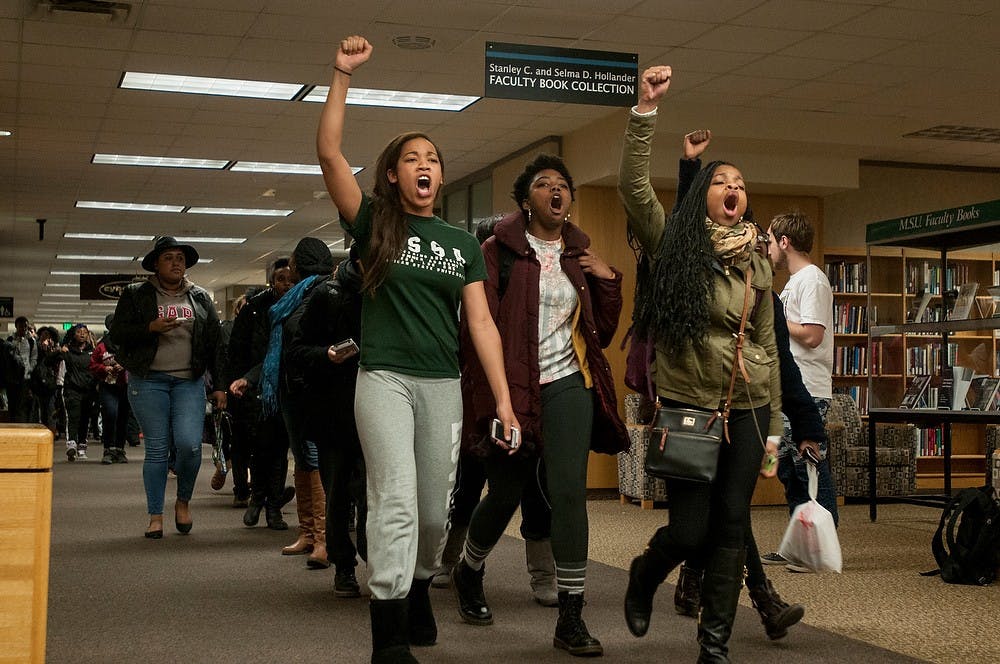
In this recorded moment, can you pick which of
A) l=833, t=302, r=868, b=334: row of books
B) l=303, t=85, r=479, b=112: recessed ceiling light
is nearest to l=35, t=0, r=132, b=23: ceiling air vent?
l=303, t=85, r=479, b=112: recessed ceiling light

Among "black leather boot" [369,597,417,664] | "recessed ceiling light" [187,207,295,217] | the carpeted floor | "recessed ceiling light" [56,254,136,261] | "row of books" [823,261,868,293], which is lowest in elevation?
the carpeted floor

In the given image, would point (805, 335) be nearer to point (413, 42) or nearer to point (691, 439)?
point (691, 439)

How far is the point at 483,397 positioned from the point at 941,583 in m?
2.75

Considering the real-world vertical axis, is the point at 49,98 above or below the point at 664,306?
above

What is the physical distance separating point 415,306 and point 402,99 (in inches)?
257

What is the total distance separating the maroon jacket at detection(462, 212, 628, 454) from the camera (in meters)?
3.72

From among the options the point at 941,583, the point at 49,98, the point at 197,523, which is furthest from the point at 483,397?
the point at 49,98

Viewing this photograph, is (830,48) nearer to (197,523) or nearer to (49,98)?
(197,523)

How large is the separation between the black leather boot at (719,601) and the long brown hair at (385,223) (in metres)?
1.23

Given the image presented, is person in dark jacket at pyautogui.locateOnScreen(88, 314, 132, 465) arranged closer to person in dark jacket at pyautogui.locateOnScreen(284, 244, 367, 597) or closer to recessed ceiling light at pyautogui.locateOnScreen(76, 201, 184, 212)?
recessed ceiling light at pyautogui.locateOnScreen(76, 201, 184, 212)

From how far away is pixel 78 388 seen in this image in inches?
A: 596

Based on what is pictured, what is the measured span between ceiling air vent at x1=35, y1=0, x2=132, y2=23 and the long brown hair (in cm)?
422

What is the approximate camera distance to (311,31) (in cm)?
746

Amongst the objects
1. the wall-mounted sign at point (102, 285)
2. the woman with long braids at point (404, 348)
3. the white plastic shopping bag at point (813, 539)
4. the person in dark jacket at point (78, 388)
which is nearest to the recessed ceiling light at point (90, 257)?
the wall-mounted sign at point (102, 285)
